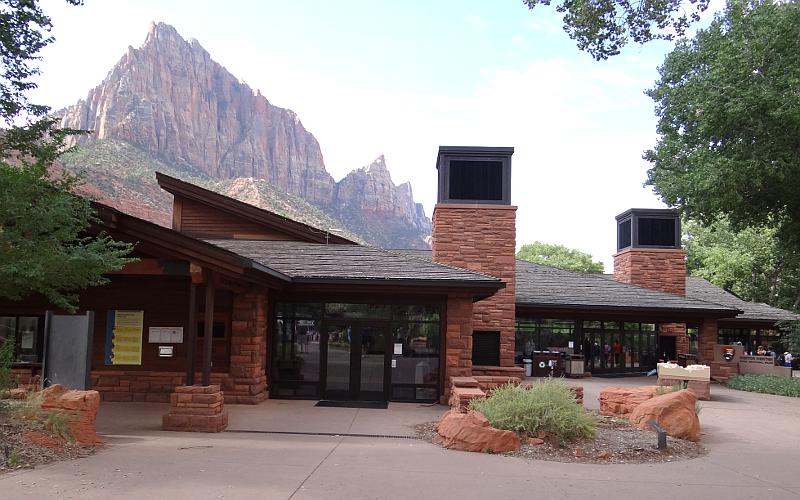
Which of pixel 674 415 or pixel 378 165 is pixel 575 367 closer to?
pixel 674 415

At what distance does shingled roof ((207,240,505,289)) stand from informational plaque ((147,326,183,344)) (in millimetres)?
2247

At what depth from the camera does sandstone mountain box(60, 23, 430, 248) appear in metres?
102

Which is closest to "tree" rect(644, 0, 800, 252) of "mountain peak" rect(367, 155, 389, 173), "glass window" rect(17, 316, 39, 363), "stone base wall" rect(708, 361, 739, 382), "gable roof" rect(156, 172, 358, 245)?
"stone base wall" rect(708, 361, 739, 382)

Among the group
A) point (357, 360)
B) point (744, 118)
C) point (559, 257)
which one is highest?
point (559, 257)

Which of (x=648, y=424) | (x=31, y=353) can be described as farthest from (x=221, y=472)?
(x=31, y=353)

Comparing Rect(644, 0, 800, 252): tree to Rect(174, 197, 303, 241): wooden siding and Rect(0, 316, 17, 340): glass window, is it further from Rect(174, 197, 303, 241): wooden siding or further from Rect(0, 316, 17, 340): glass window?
Rect(0, 316, 17, 340): glass window

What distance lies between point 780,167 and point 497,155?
26.3 feet

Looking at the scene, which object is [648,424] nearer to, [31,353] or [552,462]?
[552,462]

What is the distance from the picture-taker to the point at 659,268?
28750mm

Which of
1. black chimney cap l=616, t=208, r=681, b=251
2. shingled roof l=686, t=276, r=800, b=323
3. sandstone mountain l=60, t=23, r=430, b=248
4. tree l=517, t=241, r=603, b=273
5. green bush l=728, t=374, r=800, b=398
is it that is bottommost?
green bush l=728, t=374, r=800, b=398

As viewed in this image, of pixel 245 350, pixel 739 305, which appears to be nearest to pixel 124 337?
pixel 245 350

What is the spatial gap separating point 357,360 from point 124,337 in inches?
204

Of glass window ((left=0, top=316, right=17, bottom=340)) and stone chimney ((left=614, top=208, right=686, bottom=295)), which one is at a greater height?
stone chimney ((left=614, top=208, right=686, bottom=295))

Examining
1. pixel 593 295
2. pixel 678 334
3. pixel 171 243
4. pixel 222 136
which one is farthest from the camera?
pixel 222 136
